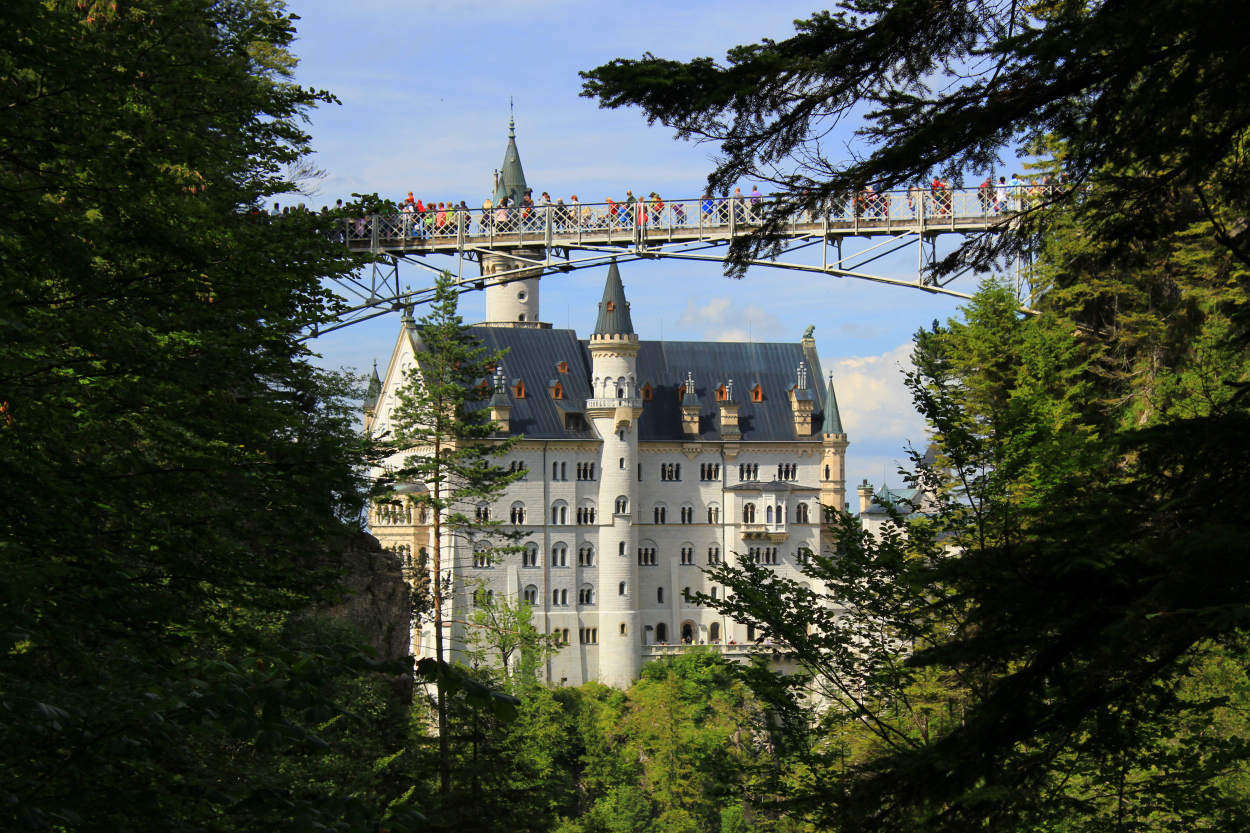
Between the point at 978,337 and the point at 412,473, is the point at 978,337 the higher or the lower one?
the higher one

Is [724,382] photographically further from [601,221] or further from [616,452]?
[601,221]

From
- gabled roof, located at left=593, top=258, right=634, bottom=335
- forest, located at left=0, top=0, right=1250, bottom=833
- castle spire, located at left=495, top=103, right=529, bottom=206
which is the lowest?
forest, located at left=0, top=0, right=1250, bottom=833

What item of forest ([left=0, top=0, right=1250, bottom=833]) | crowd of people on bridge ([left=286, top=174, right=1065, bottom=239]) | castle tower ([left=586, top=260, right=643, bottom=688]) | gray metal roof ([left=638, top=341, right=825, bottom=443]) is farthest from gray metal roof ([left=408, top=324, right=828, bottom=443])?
forest ([left=0, top=0, right=1250, bottom=833])

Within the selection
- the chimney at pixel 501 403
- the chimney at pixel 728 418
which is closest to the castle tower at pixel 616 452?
the chimney at pixel 501 403

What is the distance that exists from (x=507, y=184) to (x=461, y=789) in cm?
8028

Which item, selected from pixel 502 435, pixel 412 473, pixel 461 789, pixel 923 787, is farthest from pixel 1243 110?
pixel 502 435

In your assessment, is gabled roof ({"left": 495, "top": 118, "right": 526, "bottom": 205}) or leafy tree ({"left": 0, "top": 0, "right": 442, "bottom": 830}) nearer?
leafy tree ({"left": 0, "top": 0, "right": 442, "bottom": 830})

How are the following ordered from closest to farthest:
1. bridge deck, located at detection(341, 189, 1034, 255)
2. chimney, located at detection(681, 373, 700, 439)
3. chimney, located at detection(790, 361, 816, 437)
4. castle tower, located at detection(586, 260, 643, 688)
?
1. bridge deck, located at detection(341, 189, 1034, 255)
2. castle tower, located at detection(586, 260, 643, 688)
3. chimney, located at detection(681, 373, 700, 439)
4. chimney, located at detection(790, 361, 816, 437)

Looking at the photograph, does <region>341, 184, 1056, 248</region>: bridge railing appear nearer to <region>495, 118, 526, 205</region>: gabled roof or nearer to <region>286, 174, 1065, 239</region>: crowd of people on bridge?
<region>286, 174, 1065, 239</region>: crowd of people on bridge

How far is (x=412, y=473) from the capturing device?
50.3 feet

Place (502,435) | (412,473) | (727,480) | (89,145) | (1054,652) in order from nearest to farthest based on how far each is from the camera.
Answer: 1. (1054,652)
2. (89,145)
3. (412,473)
4. (502,435)
5. (727,480)

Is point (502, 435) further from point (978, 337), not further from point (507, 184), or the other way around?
point (978, 337)

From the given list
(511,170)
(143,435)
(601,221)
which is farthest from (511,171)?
(143,435)

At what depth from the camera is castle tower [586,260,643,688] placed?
304ft
